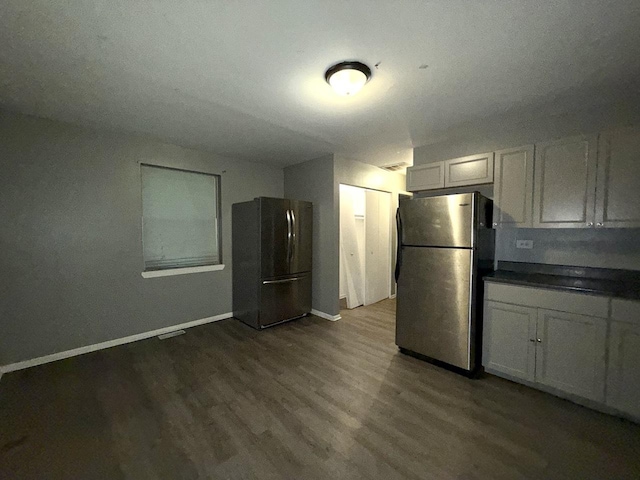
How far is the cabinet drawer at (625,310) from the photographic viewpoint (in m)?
1.66

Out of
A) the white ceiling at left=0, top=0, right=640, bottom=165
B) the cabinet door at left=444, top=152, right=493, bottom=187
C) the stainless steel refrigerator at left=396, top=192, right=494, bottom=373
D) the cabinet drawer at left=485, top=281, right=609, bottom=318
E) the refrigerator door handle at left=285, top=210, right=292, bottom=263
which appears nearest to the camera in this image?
the white ceiling at left=0, top=0, right=640, bottom=165

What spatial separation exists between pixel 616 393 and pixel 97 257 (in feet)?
15.8

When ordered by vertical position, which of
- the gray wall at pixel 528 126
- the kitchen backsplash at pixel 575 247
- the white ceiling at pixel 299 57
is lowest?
the kitchen backsplash at pixel 575 247

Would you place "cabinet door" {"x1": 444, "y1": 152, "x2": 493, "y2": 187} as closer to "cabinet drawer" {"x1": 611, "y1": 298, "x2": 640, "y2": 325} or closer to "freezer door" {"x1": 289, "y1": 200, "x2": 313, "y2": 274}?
"cabinet drawer" {"x1": 611, "y1": 298, "x2": 640, "y2": 325}

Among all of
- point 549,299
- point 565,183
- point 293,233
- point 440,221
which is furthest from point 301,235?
point 565,183

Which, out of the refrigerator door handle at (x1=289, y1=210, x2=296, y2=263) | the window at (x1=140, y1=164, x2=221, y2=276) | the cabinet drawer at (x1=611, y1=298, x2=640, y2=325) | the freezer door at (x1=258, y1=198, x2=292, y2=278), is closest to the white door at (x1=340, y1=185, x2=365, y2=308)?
the refrigerator door handle at (x1=289, y1=210, x2=296, y2=263)

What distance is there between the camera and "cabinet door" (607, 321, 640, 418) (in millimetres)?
1665

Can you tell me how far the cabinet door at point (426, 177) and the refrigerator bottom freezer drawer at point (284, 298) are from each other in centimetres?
202

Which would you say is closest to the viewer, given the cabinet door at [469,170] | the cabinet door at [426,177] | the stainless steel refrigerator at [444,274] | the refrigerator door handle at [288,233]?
the stainless steel refrigerator at [444,274]

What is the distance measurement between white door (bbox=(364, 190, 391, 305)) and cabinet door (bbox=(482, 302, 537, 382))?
90.2 inches

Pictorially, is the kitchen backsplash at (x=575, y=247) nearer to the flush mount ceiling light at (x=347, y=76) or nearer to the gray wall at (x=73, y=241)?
the flush mount ceiling light at (x=347, y=76)

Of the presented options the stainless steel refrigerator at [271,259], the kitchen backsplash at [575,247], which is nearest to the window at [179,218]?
the stainless steel refrigerator at [271,259]

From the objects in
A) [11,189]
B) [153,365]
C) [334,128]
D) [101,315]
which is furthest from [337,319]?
[11,189]

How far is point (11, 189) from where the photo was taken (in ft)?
7.62
